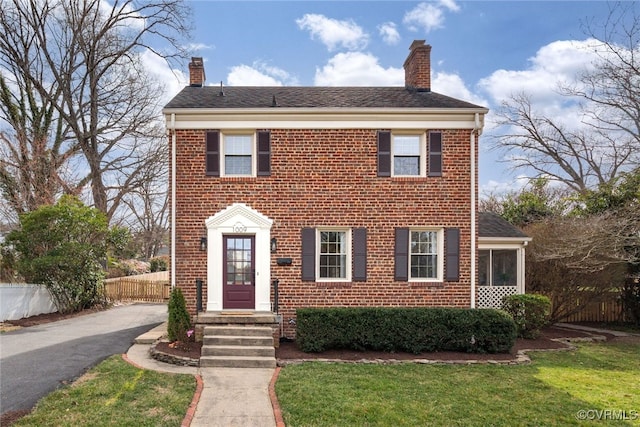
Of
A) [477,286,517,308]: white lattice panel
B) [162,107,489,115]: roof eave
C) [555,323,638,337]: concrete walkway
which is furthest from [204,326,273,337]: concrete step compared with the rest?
[555,323,638,337]: concrete walkway

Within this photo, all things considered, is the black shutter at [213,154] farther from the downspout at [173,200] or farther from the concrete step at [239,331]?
the concrete step at [239,331]

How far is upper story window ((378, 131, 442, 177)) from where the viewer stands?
33.2 ft

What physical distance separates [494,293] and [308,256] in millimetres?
6562

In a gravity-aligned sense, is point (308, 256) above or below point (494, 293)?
above

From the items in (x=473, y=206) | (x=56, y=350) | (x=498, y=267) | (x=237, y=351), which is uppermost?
(x=473, y=206)

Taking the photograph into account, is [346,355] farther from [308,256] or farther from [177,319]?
[177,319]

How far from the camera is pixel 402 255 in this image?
33.0 ft

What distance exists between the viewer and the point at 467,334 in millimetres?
8953

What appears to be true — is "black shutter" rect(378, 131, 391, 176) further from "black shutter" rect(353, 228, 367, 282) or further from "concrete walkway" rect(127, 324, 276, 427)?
"concrete walkway" rect(127, 324, 276, 427)

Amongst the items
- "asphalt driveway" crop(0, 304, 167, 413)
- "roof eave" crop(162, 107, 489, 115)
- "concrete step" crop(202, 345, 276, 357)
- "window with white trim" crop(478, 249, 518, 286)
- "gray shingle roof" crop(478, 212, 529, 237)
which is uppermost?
"roof eave" crop(162, 107, 489, 115)

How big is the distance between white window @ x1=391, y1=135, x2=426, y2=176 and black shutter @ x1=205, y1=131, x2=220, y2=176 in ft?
15.4

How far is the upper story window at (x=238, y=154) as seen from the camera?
32.8 feet

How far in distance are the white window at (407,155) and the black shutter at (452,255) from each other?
1.84m

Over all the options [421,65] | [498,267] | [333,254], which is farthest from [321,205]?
[498,267]
